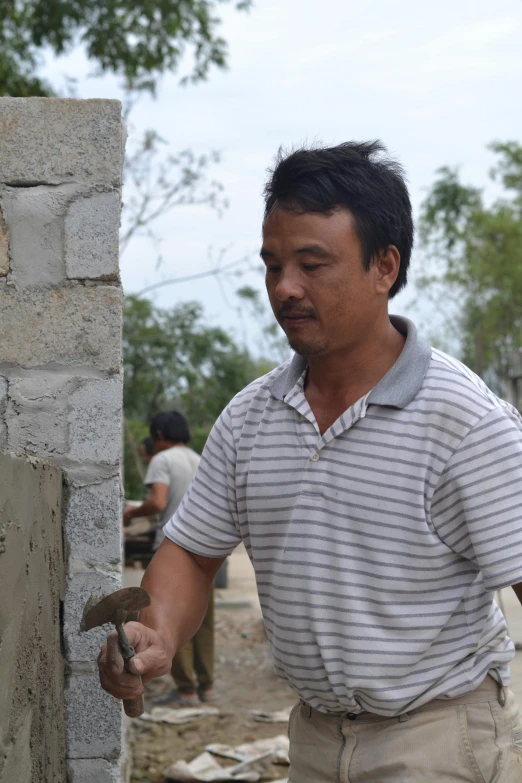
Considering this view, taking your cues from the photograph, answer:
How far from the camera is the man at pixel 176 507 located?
6.40 meters

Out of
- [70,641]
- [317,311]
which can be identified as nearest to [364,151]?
[317,311]

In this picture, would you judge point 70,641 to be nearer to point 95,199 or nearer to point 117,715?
point 117,715

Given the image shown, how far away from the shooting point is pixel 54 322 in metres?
2.64

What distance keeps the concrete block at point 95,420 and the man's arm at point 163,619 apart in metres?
0.49

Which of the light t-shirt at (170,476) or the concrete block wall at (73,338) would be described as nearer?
the concrete block wall at (73,338)

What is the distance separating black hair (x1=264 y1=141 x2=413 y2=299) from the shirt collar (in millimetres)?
166

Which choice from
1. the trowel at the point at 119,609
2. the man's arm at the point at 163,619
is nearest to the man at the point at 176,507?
the man's arm at the point at 163,619

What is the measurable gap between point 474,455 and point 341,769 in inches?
27.0

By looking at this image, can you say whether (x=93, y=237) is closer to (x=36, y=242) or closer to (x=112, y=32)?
(x=36, y=242)

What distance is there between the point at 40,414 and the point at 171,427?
397 cm

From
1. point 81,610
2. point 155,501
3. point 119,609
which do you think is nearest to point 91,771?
point 81,610

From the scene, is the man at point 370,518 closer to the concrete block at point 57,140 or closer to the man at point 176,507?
the concrete block at point 57,140

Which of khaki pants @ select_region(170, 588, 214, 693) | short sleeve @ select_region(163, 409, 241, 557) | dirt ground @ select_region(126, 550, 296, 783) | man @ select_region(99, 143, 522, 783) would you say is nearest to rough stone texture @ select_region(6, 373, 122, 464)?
short sleeve @ select_region(163, 409, 241, 557)

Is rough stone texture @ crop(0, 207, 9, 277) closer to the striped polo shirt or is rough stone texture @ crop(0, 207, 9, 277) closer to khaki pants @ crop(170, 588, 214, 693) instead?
the striped polo shirt
